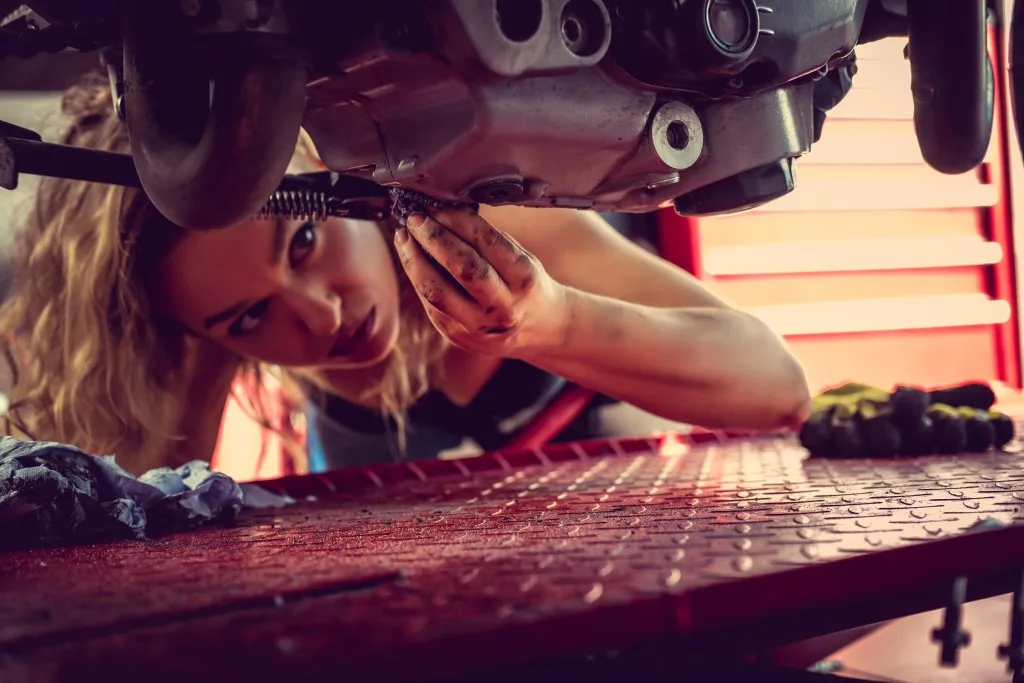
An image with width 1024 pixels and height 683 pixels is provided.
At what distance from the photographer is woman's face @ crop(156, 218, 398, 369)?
113 centimetres

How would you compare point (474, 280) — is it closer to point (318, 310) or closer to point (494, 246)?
point (494, 246)

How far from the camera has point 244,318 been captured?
1232 mm

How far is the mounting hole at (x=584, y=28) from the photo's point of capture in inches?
20.8

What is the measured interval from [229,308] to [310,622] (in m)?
0.85

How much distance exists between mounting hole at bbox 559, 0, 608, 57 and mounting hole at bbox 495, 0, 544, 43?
3 centimetres

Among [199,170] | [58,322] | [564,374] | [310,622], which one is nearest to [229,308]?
[58,322]

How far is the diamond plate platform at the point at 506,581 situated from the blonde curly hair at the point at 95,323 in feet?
1.93

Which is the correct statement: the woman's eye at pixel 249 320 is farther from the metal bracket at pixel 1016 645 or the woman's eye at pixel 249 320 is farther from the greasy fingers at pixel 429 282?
the metal bracket at pixel 1016 645

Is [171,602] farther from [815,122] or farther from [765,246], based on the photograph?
[765,246]

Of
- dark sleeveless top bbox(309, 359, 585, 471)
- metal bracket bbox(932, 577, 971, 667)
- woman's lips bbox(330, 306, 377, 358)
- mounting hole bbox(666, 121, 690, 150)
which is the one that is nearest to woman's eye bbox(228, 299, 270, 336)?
woman's lips bbox(330, 306, 377, 358)

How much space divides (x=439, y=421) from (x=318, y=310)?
0.65m

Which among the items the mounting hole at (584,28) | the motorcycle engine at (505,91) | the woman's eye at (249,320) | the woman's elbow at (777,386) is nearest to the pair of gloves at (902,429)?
the woman's elbow at (777,386)

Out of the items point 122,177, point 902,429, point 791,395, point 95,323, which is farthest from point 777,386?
point 95,323

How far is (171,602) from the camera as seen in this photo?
45 cm
